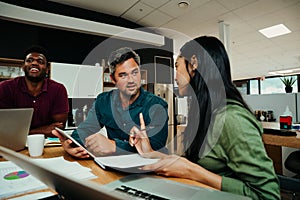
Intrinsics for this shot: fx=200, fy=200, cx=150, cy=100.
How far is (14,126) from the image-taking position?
1.13 meters

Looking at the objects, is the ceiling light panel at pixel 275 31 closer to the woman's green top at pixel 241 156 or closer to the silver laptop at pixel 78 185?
the woman's green top at pixel 241 156

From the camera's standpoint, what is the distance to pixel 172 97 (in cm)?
506

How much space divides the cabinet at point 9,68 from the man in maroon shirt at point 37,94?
123 centimetres

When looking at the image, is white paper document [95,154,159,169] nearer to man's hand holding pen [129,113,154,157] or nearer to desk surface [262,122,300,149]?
man's hand holding pen [129,113,154,157]

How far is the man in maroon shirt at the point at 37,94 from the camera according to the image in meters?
2.08

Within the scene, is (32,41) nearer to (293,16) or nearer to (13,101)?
(13,101)

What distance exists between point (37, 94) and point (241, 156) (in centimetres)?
210

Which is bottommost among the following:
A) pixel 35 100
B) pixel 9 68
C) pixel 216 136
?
pixel 216 136

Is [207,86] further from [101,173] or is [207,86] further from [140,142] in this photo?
[101,173]

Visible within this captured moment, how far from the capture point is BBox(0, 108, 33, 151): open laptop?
1058 mm

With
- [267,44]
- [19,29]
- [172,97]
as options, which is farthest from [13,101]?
[267,44]

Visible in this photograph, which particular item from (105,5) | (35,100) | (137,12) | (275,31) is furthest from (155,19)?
(35,100)

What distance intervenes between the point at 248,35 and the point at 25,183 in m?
5.73

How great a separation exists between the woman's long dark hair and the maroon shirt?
1659 millimetres
